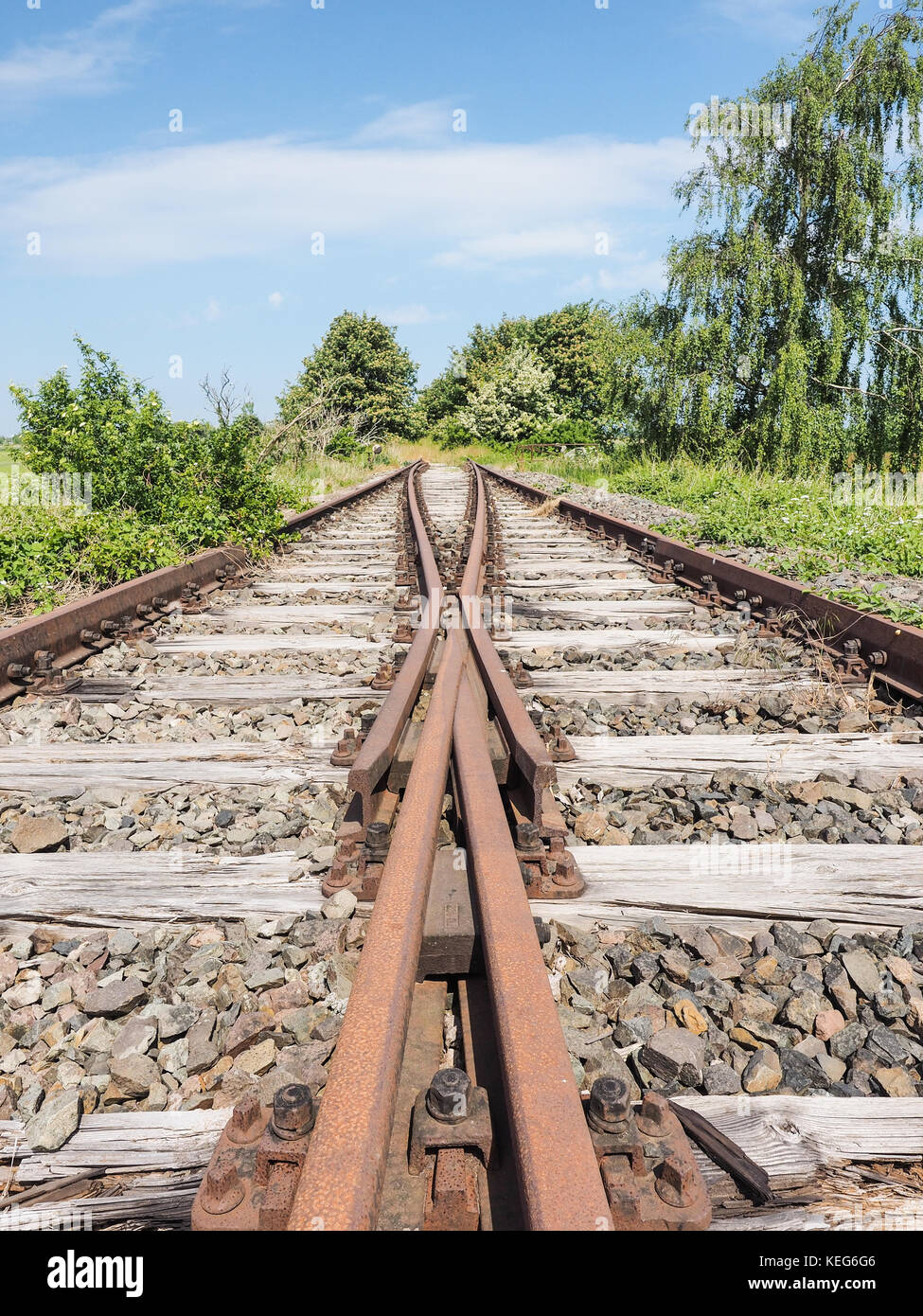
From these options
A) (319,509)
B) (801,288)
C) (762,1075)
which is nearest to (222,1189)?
(762,1075)

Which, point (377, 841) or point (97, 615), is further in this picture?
point (97, 615)

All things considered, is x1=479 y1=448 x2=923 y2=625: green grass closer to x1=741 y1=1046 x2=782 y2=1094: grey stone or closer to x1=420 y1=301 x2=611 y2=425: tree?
x1=741 y1=1046 x2=782 y2=1094: grey stone

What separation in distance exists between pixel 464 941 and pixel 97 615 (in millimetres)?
2985

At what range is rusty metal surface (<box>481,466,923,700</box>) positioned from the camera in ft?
9.91

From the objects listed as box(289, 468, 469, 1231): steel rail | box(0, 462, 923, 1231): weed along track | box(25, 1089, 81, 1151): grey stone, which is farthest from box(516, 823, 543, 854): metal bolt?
box(25, 1089, 81, 1151): grey stone

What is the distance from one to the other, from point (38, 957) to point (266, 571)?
14.6ft

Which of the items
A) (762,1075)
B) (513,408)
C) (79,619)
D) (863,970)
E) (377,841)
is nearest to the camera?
(762,1075)

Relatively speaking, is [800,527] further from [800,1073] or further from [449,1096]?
[449,1096]

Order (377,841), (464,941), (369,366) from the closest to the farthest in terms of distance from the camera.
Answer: (464,941) → (377,841) → (369,366)

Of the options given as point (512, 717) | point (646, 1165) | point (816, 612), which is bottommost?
point (646, 1165)

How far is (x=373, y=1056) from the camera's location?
1.02 m

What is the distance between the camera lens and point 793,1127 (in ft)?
3.84

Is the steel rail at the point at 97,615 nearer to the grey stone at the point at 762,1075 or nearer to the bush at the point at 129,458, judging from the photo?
the bush at the point at 129,458
